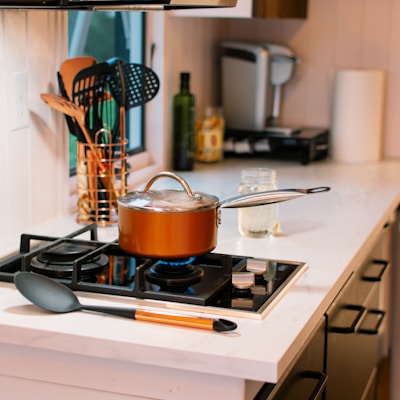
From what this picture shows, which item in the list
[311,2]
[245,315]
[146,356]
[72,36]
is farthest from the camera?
[311,2]

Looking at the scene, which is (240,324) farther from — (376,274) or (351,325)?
(376,274)

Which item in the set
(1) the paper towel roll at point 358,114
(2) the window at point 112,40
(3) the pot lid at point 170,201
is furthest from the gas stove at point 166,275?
(1) the paper towel roll at point 358,114

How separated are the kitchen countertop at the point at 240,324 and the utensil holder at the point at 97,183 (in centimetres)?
6

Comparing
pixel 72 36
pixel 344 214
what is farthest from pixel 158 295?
pixel 72 36

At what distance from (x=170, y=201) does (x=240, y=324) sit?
0.29 m

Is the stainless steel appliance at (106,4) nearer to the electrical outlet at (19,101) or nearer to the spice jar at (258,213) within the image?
the electrical outlet at (19,101)

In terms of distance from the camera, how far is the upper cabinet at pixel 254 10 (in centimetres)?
272

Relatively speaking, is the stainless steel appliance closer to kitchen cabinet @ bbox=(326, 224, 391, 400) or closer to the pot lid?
the pot lid

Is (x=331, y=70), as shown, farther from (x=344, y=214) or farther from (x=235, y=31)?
(x=344, y=214)

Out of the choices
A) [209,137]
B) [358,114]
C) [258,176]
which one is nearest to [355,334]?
[258,176]

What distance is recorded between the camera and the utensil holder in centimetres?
207

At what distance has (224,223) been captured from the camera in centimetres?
217

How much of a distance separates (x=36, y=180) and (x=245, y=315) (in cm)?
82

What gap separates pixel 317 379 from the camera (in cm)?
169
